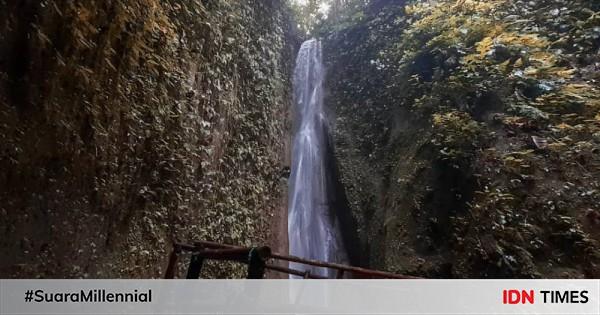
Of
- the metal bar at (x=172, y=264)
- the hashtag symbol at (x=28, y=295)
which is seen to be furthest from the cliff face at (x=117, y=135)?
the metal bar at (x=172, y=264)

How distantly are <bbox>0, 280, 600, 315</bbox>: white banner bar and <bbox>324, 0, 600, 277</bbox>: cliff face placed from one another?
1181 millimetres

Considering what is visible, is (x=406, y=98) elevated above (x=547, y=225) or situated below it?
above

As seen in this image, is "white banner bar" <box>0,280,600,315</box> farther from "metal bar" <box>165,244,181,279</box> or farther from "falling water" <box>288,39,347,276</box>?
"falling water" <box>288,39,347,276</box>

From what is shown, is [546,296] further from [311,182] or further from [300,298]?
[311,182]

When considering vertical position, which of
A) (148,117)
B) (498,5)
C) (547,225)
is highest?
(498,5)

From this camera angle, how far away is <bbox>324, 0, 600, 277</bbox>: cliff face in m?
4.57

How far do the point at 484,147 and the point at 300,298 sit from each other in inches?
164

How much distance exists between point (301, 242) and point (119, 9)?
6384mm

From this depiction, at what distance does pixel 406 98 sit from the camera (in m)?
7.59

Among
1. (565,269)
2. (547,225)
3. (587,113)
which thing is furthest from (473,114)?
(565,269)

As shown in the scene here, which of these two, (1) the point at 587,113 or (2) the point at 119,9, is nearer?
(2) the point at 119,9

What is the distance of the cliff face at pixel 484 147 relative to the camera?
4.57 metres

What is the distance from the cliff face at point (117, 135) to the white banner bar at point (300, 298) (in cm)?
23

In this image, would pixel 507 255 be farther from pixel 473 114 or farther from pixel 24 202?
pixel 24 202
